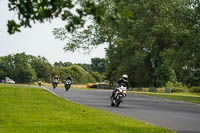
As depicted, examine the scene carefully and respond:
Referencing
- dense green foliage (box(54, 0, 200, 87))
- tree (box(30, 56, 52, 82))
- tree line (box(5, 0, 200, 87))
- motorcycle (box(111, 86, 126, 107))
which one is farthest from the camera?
tree (box(30, 56, 52, 82))

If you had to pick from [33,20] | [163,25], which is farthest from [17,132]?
[163,25]

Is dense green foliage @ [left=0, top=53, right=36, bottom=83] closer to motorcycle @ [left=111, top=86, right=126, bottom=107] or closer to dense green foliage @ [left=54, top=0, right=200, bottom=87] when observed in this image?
dense green foliage @ [left=54, top=0, right=200, bottom=87]

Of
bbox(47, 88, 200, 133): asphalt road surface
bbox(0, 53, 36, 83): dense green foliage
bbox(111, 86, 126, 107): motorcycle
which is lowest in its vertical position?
bbox(47, 88, 200, 133): asphalt road surface

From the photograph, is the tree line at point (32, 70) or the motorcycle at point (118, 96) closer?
the motorcycle at point (118, 96)

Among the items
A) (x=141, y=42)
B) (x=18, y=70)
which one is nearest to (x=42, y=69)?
(x=18, y=70)

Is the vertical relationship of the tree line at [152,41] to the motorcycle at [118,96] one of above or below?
above

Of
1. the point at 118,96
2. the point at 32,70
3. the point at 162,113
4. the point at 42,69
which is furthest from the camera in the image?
the point at 42,69

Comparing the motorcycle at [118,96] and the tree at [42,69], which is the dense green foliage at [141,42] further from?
the tree at [42,69]

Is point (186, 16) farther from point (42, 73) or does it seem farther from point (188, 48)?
point (42, 73)

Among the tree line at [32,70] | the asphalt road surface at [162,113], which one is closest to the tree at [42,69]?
the tree line at [32,70]

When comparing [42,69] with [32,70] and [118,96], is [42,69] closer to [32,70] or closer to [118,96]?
[32,70]

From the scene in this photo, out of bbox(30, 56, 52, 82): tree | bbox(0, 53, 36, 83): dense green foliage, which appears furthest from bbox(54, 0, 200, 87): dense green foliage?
bbox(30, 56, 52, 82): tree

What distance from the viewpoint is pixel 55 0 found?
4.25 meters

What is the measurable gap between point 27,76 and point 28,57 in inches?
709
